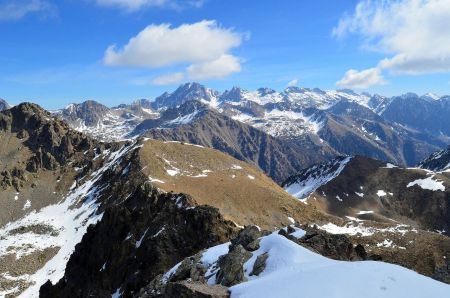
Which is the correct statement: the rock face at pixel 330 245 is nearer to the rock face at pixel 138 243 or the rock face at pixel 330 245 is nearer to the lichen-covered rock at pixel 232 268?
the lichen-covered rock at pixel 232 268

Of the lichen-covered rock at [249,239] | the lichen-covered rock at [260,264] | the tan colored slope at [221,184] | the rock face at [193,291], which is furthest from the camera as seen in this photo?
the tan colored slope at [221,184]

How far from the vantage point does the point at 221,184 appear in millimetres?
138125

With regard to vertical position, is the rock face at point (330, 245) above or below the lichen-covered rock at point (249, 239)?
below

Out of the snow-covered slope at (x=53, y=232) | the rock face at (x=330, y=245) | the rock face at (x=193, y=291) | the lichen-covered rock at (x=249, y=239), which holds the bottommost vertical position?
the snow-covered slope at (x=53, y=232)

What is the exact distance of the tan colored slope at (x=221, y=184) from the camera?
402ft

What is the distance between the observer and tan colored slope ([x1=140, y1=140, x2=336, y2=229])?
402 feet

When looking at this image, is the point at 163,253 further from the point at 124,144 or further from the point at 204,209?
the point at 124,144

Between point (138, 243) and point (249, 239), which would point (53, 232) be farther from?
point (249, 239)

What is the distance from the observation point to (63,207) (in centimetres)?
15550

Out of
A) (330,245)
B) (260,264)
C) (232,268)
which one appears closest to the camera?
(232,268)

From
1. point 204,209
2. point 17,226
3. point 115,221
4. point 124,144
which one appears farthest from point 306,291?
point 124,144

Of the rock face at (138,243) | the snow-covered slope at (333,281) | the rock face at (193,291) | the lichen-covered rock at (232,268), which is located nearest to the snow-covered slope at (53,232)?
the rock face at (138,243)

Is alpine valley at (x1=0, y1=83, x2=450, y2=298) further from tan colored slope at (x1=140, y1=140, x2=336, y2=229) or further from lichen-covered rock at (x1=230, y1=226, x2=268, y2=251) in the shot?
tan colored slope at (x1=140, y1=140, x2=336, y2=229)

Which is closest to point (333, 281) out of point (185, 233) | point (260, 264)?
point (260, 264)
